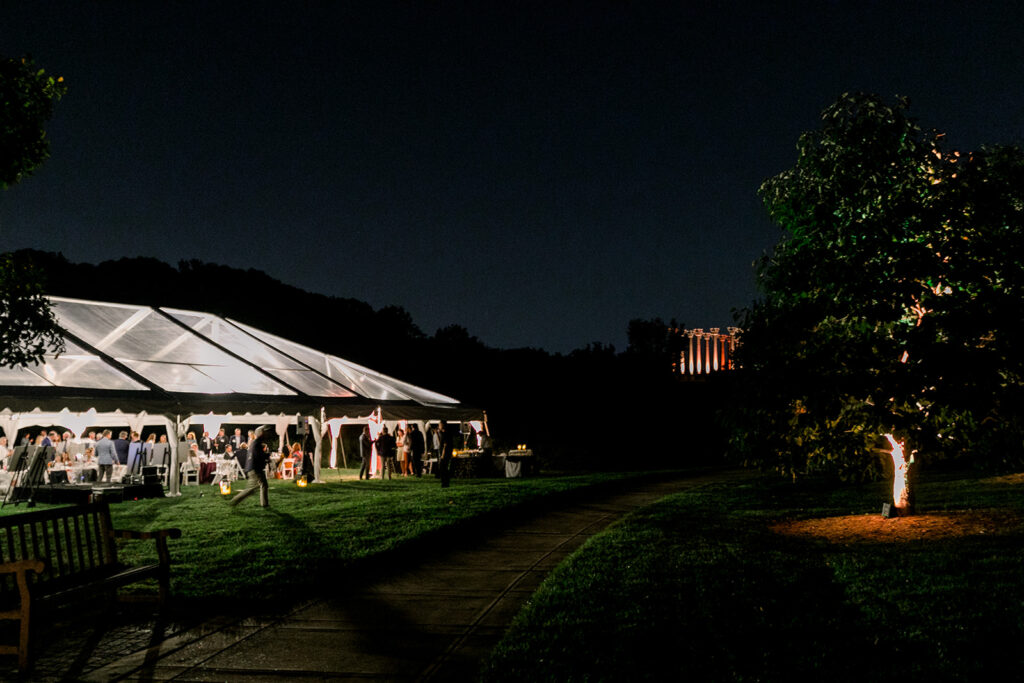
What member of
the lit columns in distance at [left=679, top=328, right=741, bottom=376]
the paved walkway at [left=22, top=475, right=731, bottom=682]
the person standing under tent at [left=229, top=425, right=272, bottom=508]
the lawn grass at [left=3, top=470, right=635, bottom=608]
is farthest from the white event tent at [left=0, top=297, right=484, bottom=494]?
the lit columns in distance at [left=679, top=328, right=741, bottom=376]

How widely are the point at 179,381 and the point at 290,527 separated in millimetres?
8960

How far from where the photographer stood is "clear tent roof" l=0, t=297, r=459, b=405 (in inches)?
734

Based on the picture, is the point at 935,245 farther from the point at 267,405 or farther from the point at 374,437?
the point at 374,437

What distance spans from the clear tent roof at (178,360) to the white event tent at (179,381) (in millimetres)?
33

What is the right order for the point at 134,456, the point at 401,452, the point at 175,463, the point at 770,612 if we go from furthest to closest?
the point at 401,452 → the point at 134,456 → the point at 175,463 → the point at 770,612

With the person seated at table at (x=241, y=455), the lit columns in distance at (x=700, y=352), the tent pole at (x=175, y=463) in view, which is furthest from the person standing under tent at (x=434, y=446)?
the lit columns in distance at (x=700, y=352)

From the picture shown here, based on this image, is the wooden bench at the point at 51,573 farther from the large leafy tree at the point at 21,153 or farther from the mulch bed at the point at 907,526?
the mulch bed at the point at 907,526

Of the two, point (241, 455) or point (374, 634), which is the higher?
point (374, 634)

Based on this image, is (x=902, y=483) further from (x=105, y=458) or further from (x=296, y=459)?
(x=296, y=459)

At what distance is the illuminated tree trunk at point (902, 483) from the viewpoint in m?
12.8

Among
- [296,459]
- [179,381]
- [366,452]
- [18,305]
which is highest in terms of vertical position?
[18,305]

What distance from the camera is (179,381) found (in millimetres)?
20266

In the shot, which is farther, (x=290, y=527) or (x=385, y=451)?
(x=385, y=451)

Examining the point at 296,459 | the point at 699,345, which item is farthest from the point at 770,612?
the point at 699,345
